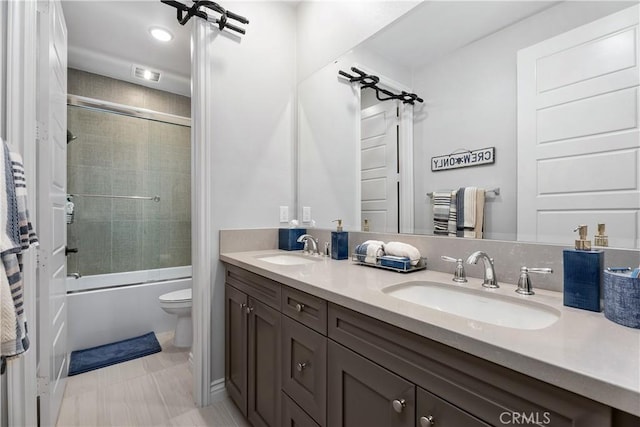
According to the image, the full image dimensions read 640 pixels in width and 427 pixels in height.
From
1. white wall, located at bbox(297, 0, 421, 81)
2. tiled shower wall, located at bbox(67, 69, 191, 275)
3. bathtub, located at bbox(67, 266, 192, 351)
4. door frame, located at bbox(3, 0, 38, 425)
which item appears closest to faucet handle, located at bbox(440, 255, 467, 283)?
white wall, located at bbox(297, 0, 421, 81)

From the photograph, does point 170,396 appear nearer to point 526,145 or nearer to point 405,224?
point 405,224

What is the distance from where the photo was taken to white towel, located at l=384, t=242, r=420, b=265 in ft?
4.02

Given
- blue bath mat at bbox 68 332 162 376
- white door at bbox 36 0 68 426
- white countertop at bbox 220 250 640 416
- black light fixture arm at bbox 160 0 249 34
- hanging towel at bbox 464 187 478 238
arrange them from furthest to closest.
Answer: blue bath mat at bbox 68 332 162 376
black light fixture arm at bbox 160 0 249 34
white door at bbox 36 0 68 426
hanging towel at bbox 464 187 478 238
white countertop at bbox 220 250 640 416

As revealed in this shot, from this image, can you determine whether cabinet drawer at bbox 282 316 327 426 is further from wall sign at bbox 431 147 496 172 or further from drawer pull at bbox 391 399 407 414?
wall sign at bbox 431 147 496 172

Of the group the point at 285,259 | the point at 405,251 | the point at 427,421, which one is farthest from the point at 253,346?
the point at 427,421

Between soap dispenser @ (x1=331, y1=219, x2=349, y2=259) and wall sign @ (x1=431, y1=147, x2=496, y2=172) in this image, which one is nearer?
wall sign @ (x1=431, y1=147, x2=496, y2=172)

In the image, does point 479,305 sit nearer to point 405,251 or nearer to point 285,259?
point 405,251

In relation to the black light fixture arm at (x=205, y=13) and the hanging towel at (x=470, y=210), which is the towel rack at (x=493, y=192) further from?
the black light fixture arm at (x=205, y=13)

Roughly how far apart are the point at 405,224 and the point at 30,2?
1.91 metres

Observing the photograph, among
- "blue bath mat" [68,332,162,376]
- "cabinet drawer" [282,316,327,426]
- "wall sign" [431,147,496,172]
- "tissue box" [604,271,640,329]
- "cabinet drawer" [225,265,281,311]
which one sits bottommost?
"blue bath mat" [68,332,162,376]

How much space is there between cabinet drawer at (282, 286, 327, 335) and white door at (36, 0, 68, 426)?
1172mm

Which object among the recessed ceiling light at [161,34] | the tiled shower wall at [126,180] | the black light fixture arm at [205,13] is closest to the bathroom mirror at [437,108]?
the black light fixture arm at [205,13]

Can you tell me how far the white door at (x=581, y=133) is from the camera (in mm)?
815

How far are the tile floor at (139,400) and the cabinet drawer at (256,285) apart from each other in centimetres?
73
